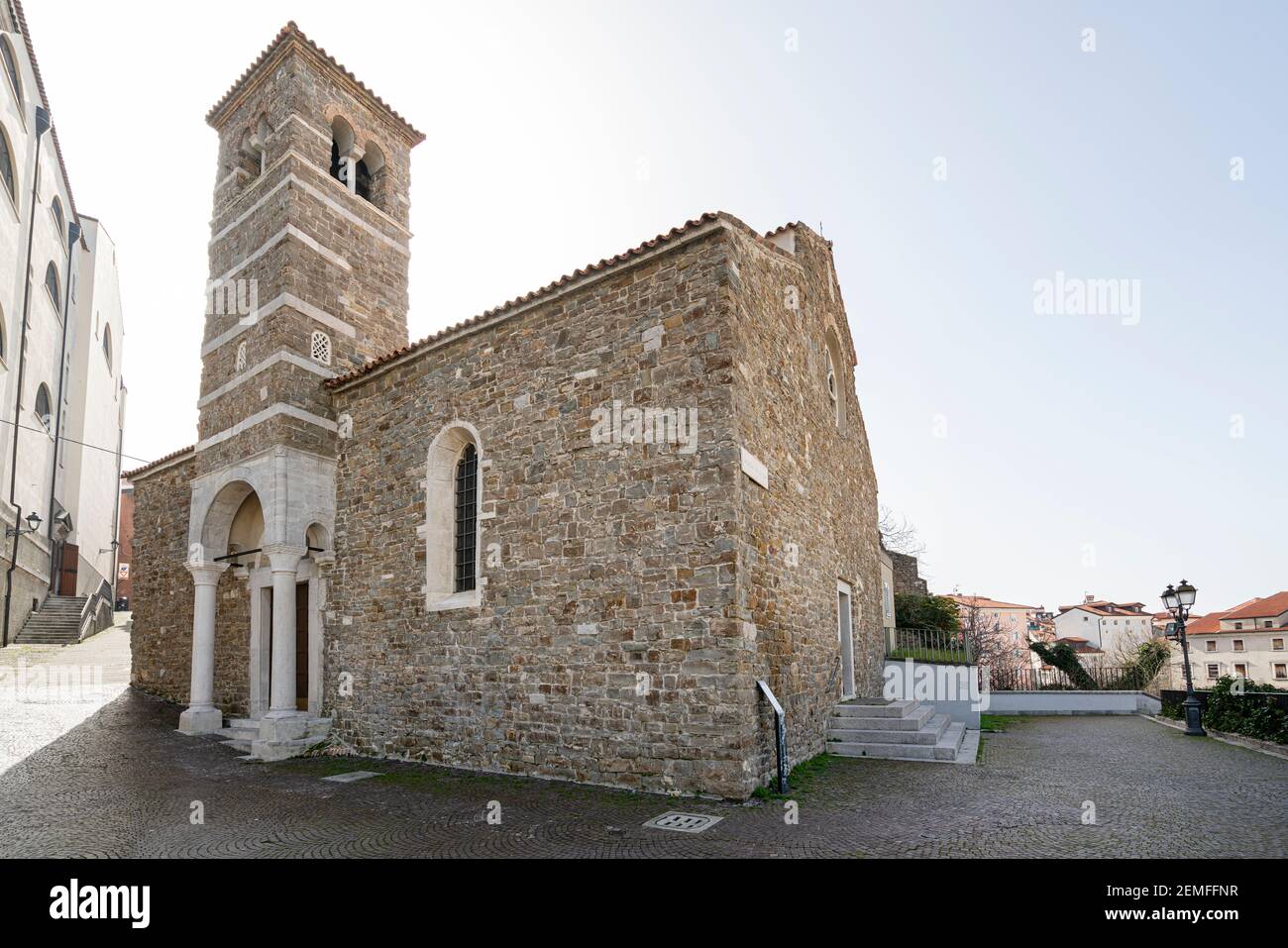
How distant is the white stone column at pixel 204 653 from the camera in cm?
1301

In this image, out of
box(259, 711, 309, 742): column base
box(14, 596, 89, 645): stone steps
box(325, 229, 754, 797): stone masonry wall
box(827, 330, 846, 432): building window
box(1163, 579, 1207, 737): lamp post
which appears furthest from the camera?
box(14, 596, 89, 645): stone steps

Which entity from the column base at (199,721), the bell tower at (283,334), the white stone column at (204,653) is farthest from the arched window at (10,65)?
the column base at (199,721)

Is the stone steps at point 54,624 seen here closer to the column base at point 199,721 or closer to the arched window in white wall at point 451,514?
the column base at point 199,721

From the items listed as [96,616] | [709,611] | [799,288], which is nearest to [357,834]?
[709,611]

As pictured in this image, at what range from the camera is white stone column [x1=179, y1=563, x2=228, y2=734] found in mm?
13008

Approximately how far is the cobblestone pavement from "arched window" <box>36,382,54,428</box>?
1791 cm

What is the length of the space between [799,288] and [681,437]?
494cm

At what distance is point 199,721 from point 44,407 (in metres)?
18.7

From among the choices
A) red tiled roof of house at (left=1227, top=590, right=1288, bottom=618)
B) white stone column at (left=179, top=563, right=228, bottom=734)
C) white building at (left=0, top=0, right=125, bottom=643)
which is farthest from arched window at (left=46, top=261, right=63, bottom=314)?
red tiled roof of house at (left=1227, top=590, right=1288, bottom=618)

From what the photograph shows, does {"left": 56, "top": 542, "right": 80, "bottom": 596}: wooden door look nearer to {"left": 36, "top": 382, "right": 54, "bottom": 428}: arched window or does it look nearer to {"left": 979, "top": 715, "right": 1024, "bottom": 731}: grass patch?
{"left": 36, "top": 382, "right": 54, "bottom": 428}: arched window

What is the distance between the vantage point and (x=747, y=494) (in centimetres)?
852

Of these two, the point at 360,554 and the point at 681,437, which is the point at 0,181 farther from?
the point at 681,437

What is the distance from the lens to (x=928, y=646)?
782 inches

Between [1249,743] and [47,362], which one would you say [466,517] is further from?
[47,362]
